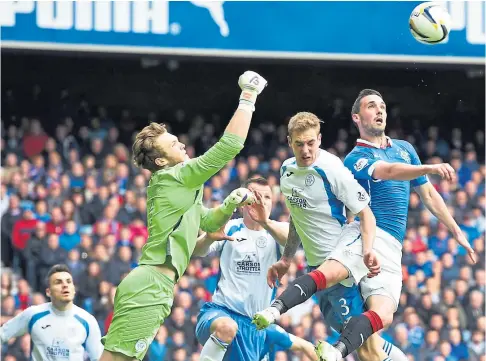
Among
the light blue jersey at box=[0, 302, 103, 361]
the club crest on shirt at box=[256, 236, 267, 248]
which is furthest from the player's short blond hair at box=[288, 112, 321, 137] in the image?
the light blue jersey at box=[0, 302, 103, 361]

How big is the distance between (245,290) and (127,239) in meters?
5.86

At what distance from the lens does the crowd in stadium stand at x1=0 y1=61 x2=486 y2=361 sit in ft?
49.3

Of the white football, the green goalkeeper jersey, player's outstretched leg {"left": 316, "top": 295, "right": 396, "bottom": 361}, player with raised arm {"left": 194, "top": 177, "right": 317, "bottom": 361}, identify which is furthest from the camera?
the white football

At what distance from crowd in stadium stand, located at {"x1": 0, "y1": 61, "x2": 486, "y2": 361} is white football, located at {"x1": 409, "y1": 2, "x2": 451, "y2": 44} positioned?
5860 millimetres

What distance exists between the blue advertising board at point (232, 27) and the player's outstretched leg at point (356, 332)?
937 centimetres

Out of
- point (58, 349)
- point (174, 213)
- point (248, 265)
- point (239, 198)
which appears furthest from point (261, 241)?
point (58, 349)

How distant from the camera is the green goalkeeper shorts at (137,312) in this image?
26.8 ft

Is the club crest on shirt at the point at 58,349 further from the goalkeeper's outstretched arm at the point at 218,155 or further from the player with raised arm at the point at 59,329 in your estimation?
the goalkeeper's outstretched arm at the point at 218,155

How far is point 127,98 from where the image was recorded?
64.6 ft

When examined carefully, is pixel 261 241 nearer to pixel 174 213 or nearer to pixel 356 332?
pixel 174 213

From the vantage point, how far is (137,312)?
8.21m

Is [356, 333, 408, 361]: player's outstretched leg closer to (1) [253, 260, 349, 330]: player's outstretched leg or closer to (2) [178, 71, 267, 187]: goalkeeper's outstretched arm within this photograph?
(1) [253, 260, 349, 330]: player's outstretched leg

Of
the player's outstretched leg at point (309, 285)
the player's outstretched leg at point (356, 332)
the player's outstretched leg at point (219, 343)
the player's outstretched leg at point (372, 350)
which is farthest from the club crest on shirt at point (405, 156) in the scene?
the player's outstretched leg at point (219, 343)

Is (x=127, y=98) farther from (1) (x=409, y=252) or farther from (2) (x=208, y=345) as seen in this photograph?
(2) (x=208, y=345)
